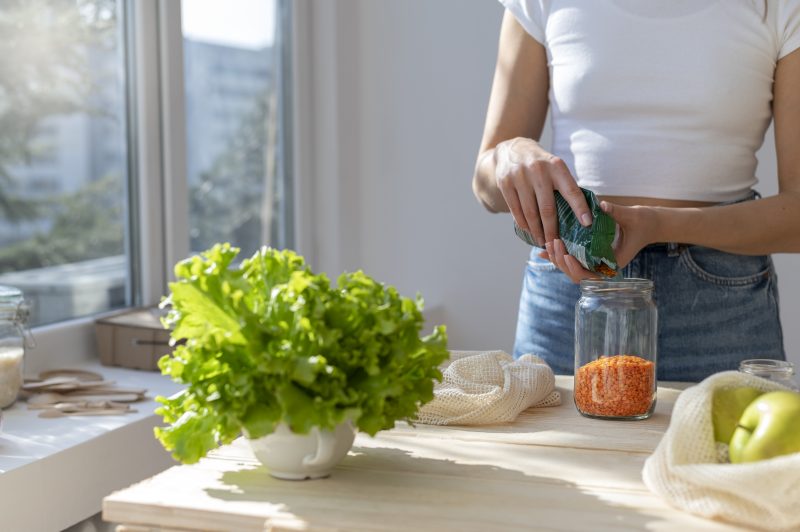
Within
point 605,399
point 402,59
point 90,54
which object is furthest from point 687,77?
point 402,59

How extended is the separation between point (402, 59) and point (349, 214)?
471 millimetres

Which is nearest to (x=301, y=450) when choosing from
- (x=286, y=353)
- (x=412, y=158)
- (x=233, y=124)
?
(x=286, y=353)

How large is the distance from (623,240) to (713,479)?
0.53 m

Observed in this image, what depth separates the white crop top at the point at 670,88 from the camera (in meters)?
1.46

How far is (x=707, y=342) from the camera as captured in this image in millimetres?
1482

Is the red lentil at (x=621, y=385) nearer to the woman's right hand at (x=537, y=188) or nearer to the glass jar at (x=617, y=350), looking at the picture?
the glass jar at (x=617, y=350)

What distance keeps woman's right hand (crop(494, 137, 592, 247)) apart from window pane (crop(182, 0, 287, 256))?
1404 millimetres

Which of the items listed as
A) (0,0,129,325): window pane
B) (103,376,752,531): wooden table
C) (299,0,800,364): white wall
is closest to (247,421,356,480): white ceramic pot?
(103,376,752,531): wooden table

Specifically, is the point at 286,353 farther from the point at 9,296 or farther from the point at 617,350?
the point at 9,296

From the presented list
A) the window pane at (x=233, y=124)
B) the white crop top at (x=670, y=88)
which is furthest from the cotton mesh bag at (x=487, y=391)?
the window pane at (x=233, y=124)

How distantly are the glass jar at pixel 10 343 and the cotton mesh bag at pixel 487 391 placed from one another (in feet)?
2.56

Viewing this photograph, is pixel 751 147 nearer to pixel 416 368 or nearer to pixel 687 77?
pixel 687 77

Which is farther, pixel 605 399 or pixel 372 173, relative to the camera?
pixel 372 173

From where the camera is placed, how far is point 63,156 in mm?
2127
